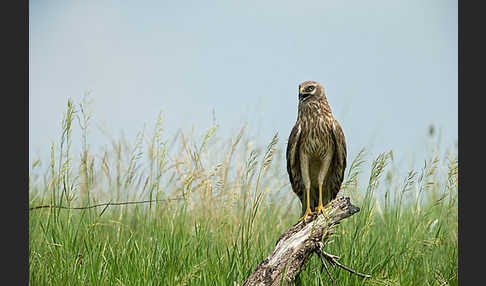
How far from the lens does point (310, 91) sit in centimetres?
334

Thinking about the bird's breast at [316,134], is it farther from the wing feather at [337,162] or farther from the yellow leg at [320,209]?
the yellow leg at [320,209]

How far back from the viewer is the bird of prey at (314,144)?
132 inches

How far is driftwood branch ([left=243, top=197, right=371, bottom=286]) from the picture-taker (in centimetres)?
292

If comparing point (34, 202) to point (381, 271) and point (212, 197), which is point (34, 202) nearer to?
point (212, 197)

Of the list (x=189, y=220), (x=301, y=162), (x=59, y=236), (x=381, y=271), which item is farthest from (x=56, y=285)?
(x=381, y=271)

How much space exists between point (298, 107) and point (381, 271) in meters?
1.25

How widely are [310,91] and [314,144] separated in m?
0.37

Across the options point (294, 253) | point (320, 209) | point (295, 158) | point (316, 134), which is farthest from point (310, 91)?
point (294, 253)

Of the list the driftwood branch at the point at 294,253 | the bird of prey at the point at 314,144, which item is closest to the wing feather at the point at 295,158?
the bird of prey at the point at 314,144

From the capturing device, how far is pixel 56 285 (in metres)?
3.29

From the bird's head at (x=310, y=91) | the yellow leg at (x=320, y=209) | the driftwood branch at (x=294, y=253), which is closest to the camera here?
the driftwood branch at (x=294, y=253)

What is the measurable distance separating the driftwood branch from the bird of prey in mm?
211

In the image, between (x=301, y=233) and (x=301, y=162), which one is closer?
(x=301, y=233)

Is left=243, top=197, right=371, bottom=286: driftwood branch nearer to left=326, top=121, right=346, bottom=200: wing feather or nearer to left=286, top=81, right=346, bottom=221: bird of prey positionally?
left=286, top=81, right=346, bottom=221: bird of prey
